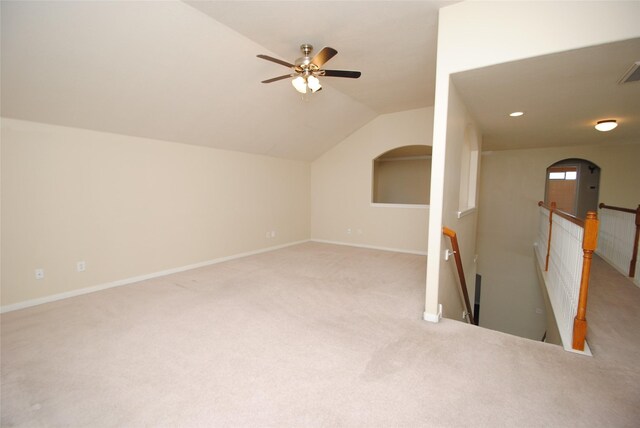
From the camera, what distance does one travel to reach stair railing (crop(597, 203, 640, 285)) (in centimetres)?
378

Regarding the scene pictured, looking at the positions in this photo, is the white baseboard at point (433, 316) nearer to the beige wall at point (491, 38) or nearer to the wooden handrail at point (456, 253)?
the beige wall at point (491, 38)

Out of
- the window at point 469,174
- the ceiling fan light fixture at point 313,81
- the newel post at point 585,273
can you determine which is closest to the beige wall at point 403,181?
the window at point 469,174

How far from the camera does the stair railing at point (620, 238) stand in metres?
3.78

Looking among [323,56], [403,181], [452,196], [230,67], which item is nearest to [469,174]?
[452,196]

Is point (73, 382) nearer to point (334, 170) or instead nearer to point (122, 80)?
point (122, 80)

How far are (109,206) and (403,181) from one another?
801 cm

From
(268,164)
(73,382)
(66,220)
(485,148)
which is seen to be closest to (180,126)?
(66,220)

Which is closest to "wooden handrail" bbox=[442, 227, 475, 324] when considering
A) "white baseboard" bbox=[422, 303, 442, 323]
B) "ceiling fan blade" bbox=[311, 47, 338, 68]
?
"white baseboard" bbox=[422, 303, 442, 323]

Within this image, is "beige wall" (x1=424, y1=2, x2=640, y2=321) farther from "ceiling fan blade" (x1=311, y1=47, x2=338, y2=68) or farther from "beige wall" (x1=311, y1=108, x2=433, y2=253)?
"beige wall" (x1=311, y1=108, x2=433, y2=253)

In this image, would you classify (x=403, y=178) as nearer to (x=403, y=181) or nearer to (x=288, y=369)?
(x=403, y=181)

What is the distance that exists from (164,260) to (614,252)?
287 inches

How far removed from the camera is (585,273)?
2.09 meters

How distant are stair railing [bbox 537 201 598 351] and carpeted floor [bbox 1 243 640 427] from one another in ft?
0.74

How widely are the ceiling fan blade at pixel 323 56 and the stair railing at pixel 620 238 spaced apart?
4357 millimetres
